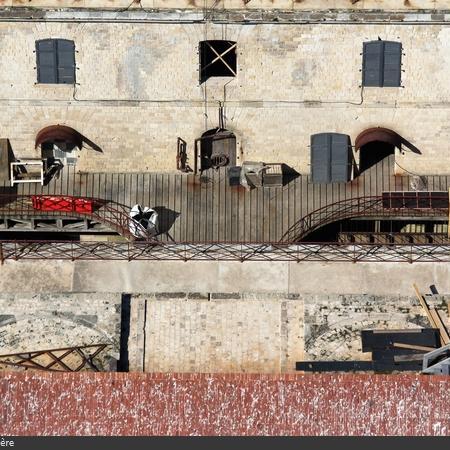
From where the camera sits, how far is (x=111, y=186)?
59.2 meters

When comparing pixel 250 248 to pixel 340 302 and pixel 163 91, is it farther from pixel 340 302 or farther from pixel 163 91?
pixel 163 91

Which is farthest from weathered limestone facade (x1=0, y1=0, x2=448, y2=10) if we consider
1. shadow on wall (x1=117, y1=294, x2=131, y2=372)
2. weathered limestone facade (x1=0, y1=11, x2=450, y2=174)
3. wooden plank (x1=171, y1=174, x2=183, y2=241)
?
shadow on wall (x1=117, y1=294, x2=131, y2=372)

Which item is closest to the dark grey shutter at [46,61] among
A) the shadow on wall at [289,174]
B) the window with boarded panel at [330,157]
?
the shadow on wall at [289,174]

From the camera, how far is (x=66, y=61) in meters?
57.0

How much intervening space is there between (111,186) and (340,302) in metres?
15.1

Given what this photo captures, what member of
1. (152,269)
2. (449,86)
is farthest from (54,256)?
(449,86)

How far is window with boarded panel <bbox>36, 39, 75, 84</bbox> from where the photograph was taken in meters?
56.6

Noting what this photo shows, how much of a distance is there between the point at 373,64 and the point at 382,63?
49 cm

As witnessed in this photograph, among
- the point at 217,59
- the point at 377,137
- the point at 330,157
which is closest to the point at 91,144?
the point at 217,59

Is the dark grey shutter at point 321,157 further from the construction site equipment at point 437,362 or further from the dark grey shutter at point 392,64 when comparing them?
the construction site equipment at point 437,362

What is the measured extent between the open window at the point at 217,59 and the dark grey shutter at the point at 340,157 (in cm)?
681

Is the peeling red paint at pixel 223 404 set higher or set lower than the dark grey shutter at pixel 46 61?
lower

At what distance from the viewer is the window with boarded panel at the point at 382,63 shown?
185 ft

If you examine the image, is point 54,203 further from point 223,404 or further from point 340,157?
point 223,404
